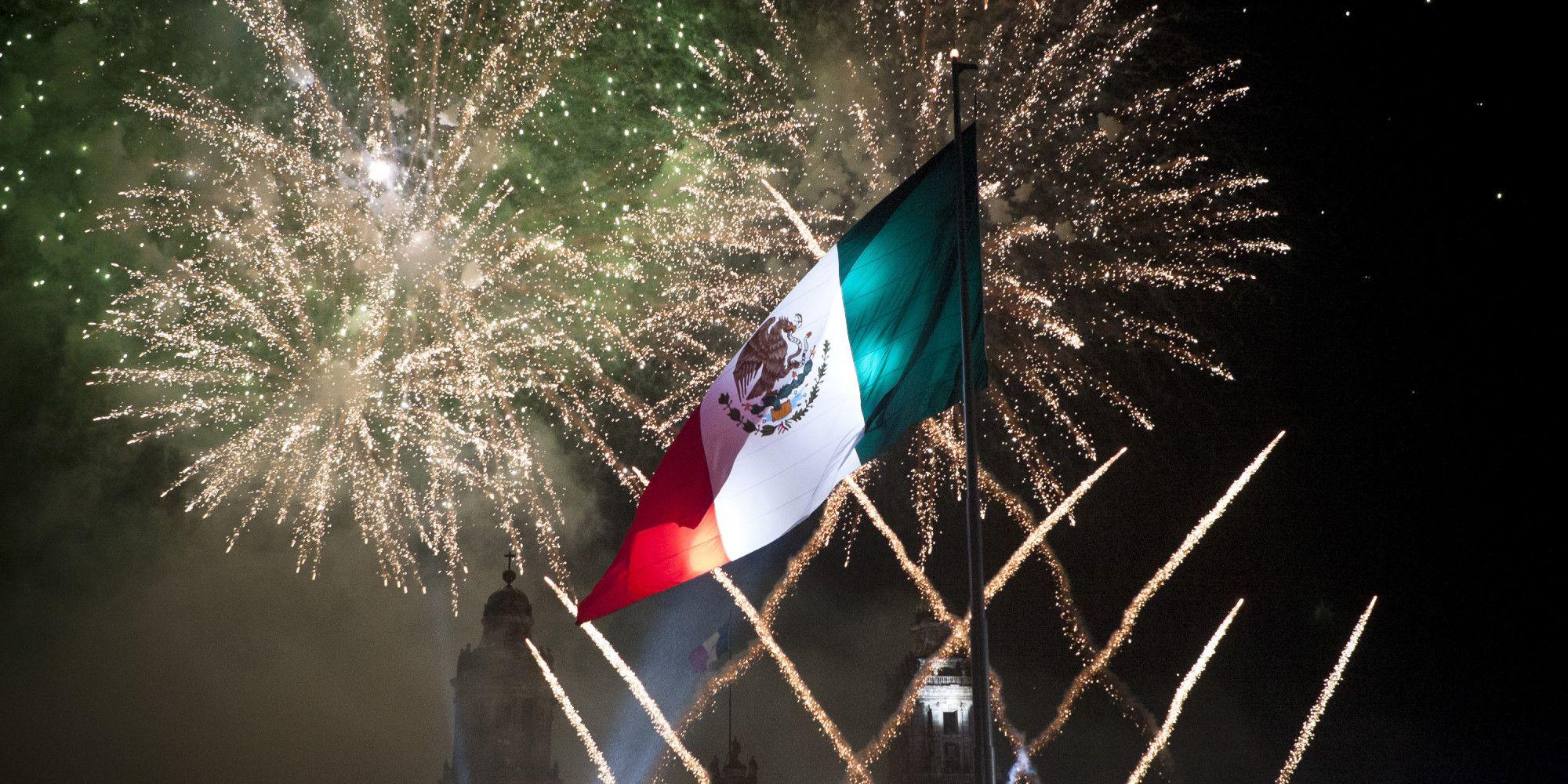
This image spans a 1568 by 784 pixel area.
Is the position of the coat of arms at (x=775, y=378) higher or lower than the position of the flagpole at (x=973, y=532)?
higher

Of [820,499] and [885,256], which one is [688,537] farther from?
[885,256]

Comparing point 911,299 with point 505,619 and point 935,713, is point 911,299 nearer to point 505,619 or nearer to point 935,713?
point 505,619

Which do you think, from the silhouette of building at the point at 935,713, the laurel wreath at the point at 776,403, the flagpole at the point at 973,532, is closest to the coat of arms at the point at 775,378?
the laurel wreath at the point at 776,403

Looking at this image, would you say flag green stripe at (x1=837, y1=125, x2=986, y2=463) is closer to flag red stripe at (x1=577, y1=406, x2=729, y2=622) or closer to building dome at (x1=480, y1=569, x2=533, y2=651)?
flag red stripe at (x1=577, y1=406, x2=729, y2=622)

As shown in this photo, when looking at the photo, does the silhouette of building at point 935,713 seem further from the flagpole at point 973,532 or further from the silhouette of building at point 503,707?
the flagpole at point 973,532

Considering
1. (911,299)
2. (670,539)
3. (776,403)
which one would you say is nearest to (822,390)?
(776,403)

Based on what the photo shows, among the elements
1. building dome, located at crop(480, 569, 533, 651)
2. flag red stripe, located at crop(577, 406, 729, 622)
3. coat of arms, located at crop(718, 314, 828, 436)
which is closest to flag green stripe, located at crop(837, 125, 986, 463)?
coat of arms, located at crop(718, 314, 828, 436)

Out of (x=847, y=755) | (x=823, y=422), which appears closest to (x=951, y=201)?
(x=823, y=422)
